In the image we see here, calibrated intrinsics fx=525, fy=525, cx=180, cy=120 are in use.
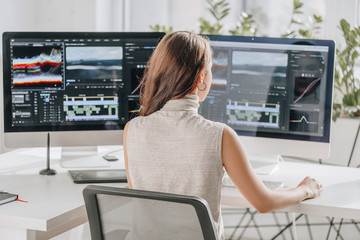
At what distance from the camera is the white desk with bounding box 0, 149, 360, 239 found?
139cm

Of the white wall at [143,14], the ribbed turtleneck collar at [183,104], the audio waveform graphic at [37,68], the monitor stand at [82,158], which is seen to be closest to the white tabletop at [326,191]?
the ribbed turtleneck collar at [183,104]

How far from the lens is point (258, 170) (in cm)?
190

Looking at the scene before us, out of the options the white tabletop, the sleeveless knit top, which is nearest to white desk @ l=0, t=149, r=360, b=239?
the white tabletop

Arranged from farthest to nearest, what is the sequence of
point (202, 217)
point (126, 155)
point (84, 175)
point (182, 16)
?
point (182, 16) < point (84, 175) < point (126, 155) < point (202, 217)

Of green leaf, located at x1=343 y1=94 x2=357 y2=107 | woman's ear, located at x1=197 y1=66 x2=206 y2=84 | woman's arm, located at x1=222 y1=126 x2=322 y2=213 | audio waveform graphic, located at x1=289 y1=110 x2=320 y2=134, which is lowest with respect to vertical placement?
woman's arm, located at x1=222 y1=126 x2=322 y2=213

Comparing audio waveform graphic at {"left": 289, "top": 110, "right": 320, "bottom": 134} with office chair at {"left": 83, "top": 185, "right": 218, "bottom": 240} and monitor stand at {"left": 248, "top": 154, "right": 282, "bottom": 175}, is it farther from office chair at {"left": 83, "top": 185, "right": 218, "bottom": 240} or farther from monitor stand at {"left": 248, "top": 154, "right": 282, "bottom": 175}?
office chair at {"left": 83, "top": 185, "right": 218, "bottom": 240}

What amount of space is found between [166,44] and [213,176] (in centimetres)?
36

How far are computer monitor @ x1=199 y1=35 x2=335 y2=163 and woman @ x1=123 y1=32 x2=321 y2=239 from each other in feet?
1.65

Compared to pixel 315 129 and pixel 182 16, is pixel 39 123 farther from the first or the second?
pixel 182 16

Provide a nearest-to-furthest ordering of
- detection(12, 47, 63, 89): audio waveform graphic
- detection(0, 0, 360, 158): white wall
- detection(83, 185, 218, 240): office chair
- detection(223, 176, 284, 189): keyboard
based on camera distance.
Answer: detection(83, 185, 218, 240): office chair → detection(223, 176, 284, 189): keyboard → detection(12, 47, 63, 89): audio waveform graphic → detection(0, 0, 360, 158): white wall

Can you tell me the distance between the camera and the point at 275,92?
1.91 metres

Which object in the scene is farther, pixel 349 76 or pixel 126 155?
pixel 349 76

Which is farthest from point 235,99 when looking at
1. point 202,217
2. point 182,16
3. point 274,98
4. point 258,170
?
point 182,16

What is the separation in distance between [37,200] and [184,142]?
51 centimetres
